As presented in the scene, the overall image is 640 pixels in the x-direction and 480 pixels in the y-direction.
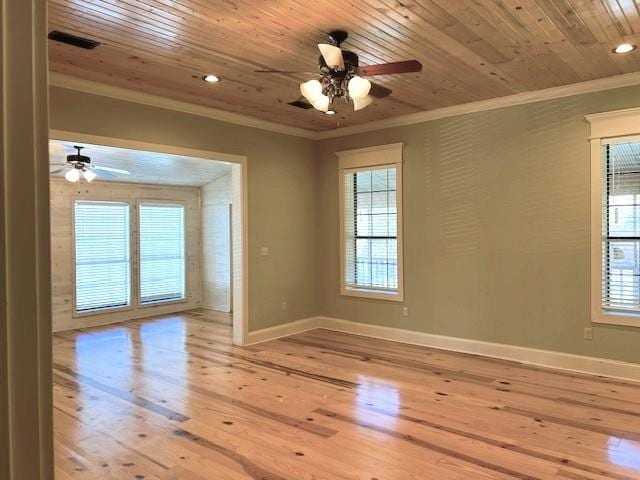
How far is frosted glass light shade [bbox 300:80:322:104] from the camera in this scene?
3221 millimetres

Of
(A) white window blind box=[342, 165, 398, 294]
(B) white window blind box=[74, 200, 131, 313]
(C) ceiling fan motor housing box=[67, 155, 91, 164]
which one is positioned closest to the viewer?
(C) ceiling fan motor housing box=[67, 155, 91, 164]

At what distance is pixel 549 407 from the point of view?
3773mm

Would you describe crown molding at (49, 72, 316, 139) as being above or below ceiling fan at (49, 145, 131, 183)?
above

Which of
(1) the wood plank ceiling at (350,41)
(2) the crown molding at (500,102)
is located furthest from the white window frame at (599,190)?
(1) the wood plank ceiling at (350,41)

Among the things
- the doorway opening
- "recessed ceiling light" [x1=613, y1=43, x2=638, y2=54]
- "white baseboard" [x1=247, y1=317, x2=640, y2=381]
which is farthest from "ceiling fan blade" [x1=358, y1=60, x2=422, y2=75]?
"white baseboard" [x1=247, y1=317, x2=640, y2=381]

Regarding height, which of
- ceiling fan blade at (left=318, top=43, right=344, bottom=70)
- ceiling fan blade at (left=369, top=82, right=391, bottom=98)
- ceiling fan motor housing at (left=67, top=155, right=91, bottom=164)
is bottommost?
ceiling fan motor housing at (left=67, top=155, right=91, bottom=164)

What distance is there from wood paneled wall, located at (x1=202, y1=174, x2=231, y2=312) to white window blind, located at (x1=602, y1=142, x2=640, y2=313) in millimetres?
5611

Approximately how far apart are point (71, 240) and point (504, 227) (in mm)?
5948

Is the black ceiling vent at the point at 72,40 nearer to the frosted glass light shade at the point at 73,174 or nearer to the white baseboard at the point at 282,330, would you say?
the frosted glass light shade at the point at 73,174

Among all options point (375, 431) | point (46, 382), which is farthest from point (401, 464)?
point (46, 382)

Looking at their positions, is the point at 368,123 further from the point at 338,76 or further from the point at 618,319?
the point at 618,319

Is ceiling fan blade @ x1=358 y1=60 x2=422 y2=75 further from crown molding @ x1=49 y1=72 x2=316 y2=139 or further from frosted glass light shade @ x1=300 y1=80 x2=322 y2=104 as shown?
crown molding @ x1=49 y1=72 x2=316 y2=139

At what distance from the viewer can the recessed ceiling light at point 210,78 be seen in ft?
13.7

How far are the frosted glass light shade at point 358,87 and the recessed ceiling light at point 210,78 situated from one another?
1.57 metres
